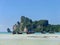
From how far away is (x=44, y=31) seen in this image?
3117 centimetres

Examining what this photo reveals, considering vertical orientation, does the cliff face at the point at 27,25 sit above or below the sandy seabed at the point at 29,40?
above

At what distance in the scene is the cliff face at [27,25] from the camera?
27.9 m

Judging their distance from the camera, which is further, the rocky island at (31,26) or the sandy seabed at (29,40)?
the rocky island at (31,26)

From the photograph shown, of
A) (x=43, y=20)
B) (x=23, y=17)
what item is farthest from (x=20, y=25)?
(x=43, y=20)

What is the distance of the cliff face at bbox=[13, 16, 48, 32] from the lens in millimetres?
27938

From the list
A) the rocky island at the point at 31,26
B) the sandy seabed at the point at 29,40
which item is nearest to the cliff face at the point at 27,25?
the rocky island at the point at 31,26

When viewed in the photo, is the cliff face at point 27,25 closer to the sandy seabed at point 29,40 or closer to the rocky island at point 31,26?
the rocky island at point 31,26

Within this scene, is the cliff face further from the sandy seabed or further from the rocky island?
the sandy seabed

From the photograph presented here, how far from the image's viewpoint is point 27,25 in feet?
95.7

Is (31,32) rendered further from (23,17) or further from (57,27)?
(57,27)

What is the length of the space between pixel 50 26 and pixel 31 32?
2.92 metres

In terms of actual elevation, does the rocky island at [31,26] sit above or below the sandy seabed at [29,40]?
above

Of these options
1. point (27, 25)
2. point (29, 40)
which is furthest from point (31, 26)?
point (29, 40)

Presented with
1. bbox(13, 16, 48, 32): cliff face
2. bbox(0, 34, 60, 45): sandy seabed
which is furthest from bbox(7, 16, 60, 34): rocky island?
bbox(0, 34, 60, 45): sandy seabed
